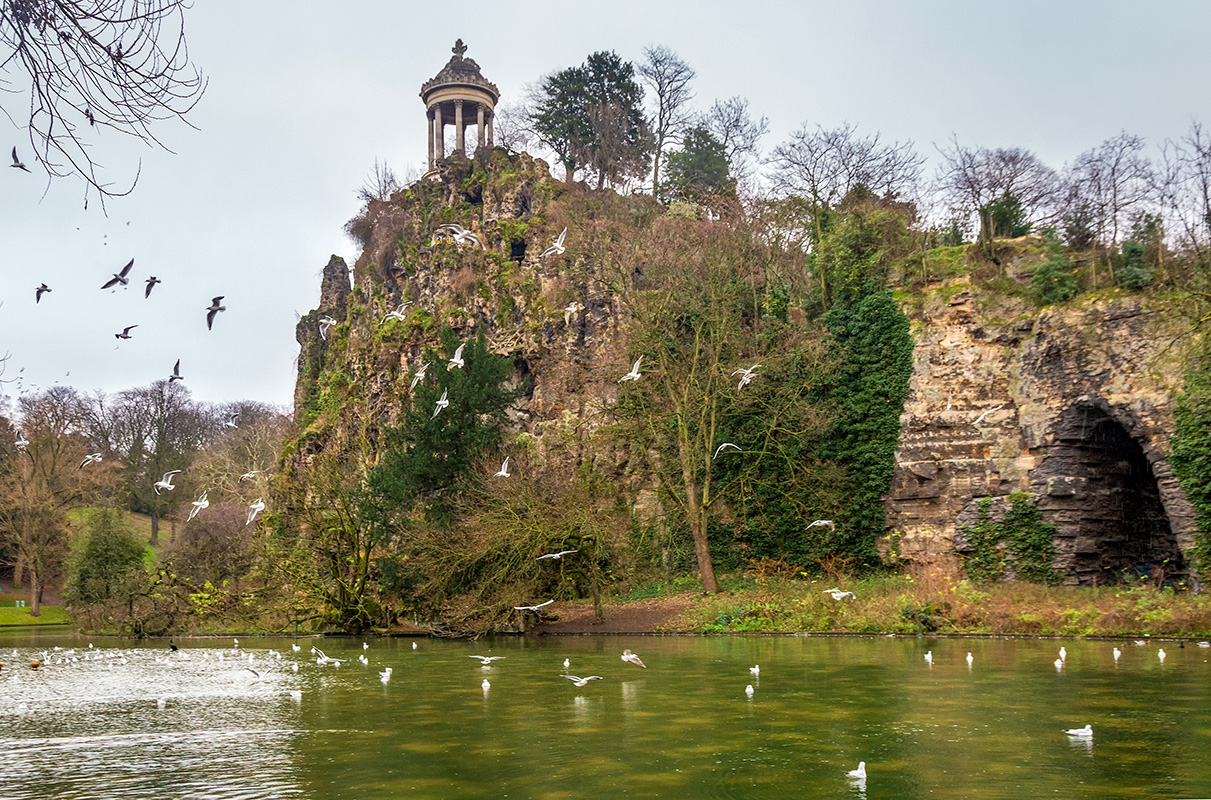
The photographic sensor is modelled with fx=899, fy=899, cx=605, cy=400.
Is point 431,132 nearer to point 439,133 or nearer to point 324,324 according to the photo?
point 439,133

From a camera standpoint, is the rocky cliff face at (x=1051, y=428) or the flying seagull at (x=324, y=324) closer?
the rocky cliff face at (x=1051, y=428)

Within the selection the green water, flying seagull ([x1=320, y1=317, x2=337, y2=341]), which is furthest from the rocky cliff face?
flying seagull ([x1=320, y1=317, x2=337, y2=341])

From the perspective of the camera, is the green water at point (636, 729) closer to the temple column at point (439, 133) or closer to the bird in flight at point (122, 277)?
the bird in flight at point (122, 277)

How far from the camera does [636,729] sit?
1007 centimetres

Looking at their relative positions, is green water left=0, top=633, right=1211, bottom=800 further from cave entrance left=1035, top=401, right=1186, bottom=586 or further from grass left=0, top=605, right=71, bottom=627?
grass left=0, top=605, right=71, bottom=627

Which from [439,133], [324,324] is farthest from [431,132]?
[324,324]

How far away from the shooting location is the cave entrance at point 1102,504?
25656 millimetres

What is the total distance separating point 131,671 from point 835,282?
24.1 metres

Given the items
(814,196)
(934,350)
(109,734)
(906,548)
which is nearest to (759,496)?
(906,548)

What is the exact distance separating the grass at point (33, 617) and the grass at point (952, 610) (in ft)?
113

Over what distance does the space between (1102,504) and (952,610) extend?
286 inches

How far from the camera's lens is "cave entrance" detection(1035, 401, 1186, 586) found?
84.2 feet

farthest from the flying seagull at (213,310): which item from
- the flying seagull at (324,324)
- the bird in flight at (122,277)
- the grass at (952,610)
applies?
the grass at (952,610)

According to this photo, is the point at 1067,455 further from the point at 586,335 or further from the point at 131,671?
the point at 131,671
